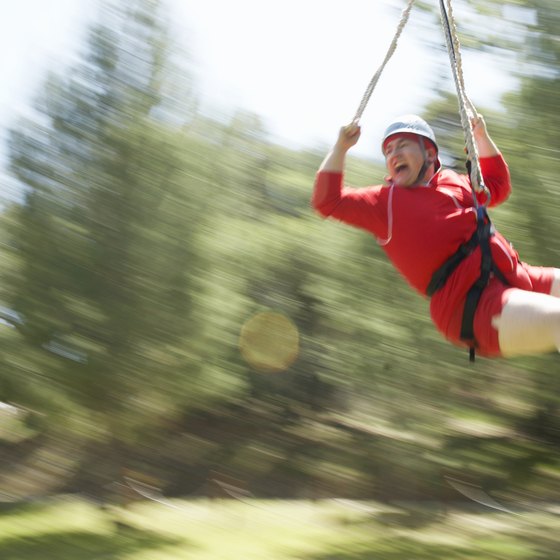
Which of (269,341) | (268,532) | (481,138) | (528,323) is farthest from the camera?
(268,532)

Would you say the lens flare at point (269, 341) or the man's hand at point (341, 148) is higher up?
the man's hand at point (341, 148)

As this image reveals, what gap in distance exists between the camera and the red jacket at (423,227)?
2.53m

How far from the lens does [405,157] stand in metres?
2.66

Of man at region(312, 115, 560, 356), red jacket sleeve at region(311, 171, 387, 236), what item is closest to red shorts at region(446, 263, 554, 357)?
man at region(312, 115, 560, 356)

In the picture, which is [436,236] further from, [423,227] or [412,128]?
[412,128]

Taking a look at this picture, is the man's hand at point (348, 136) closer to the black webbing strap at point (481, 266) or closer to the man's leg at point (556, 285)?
the black webbing strap at point (481, 266)

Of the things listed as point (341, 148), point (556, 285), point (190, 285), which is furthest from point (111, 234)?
point (556, 285)

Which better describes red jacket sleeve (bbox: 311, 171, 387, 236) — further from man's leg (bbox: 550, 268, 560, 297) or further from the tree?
the tree

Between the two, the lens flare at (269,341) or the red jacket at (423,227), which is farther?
the lens flare at (269,341)

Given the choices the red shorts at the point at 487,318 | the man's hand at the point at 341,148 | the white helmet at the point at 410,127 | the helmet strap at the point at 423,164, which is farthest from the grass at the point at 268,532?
the man's hand at the point at 341,148

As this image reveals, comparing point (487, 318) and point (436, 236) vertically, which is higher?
point (436, 236)

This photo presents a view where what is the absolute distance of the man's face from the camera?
8.71ft

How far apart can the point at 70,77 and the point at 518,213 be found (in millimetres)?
3636

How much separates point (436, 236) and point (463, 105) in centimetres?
48
